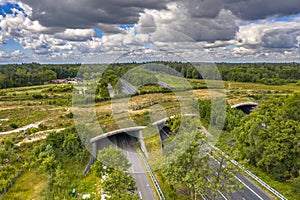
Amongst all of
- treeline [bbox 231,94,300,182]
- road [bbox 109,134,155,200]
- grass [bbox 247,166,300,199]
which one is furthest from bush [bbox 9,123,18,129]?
grass [bbox 247,166,300,199]

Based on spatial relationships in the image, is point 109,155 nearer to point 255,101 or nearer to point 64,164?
point 64,164

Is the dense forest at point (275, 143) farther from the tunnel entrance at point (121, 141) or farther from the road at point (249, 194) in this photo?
the tunnel entrance at point (121, 141)

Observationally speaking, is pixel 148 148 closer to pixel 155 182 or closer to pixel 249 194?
pixel 155 182

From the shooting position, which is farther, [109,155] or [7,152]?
[7,152]

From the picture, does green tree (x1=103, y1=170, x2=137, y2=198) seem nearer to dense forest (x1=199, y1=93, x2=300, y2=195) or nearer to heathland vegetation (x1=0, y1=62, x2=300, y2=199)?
heathland vegetation (x1=0, y1=62, x2=300, y2=199)

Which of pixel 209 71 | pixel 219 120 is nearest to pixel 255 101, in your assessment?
pixel 219 120

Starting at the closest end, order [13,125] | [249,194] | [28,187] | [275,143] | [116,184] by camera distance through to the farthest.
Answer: [116,184] < [249,194] < [28,187] < [275,143] < [13,125]

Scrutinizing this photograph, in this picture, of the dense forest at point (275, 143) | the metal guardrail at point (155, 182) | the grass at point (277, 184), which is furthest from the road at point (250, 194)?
the metal guardrail at point (155, 182)

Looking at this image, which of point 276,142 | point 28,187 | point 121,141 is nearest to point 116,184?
point 28,187
